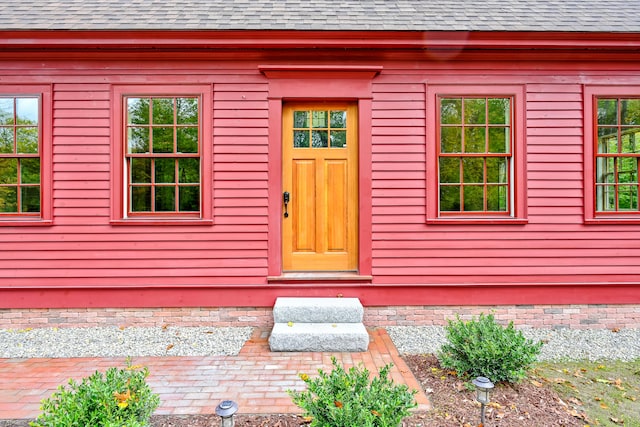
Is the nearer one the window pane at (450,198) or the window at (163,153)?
the window at (163,153)

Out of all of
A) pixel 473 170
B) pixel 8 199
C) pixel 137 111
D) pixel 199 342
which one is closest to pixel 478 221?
pixel 473 170

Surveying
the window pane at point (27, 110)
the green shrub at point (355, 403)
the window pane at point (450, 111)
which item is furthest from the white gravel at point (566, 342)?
the window pane at point (27, 110)

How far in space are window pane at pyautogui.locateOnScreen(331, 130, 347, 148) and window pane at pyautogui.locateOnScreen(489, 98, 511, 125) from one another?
1.92m

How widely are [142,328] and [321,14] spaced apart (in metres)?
4.61

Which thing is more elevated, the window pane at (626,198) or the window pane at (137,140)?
the window pane at (137,140)

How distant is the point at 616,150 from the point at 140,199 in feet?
20.5

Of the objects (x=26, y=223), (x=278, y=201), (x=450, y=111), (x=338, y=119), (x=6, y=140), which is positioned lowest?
(x=26, y=223)

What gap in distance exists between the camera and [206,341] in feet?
13.3

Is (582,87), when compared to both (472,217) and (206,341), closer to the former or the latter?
(472,217)

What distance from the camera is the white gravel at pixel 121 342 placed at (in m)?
3.78

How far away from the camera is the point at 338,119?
4695mm

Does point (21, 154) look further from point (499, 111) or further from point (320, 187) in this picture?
point (499, 111)

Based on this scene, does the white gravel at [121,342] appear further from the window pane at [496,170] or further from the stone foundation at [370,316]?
the window pane at [496,170]

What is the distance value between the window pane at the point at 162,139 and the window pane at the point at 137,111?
0.72 ft
